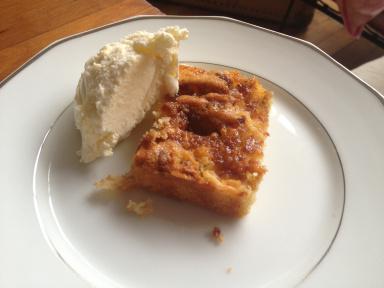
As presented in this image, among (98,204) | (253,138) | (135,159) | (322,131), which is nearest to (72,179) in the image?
(98,204)

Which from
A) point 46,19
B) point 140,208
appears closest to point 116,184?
point 140,208

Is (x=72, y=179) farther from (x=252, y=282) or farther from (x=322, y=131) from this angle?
(x=322, y=131)

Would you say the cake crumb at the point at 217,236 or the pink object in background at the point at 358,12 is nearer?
the cake crumb at the point at 217,236

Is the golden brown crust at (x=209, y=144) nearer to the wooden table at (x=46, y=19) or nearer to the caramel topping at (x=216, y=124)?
the caramel topping at (x=216, y=124)

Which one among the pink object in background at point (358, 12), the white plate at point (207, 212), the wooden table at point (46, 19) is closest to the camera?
the white plate at point (207, 212)

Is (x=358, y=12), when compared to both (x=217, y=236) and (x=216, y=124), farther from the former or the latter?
(x=217, y=236)

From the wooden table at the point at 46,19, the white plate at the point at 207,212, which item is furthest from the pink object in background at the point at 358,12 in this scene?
the wooden table at the point at 46,19

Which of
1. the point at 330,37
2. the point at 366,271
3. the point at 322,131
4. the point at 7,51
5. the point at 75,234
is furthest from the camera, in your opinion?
the point at 330,37
